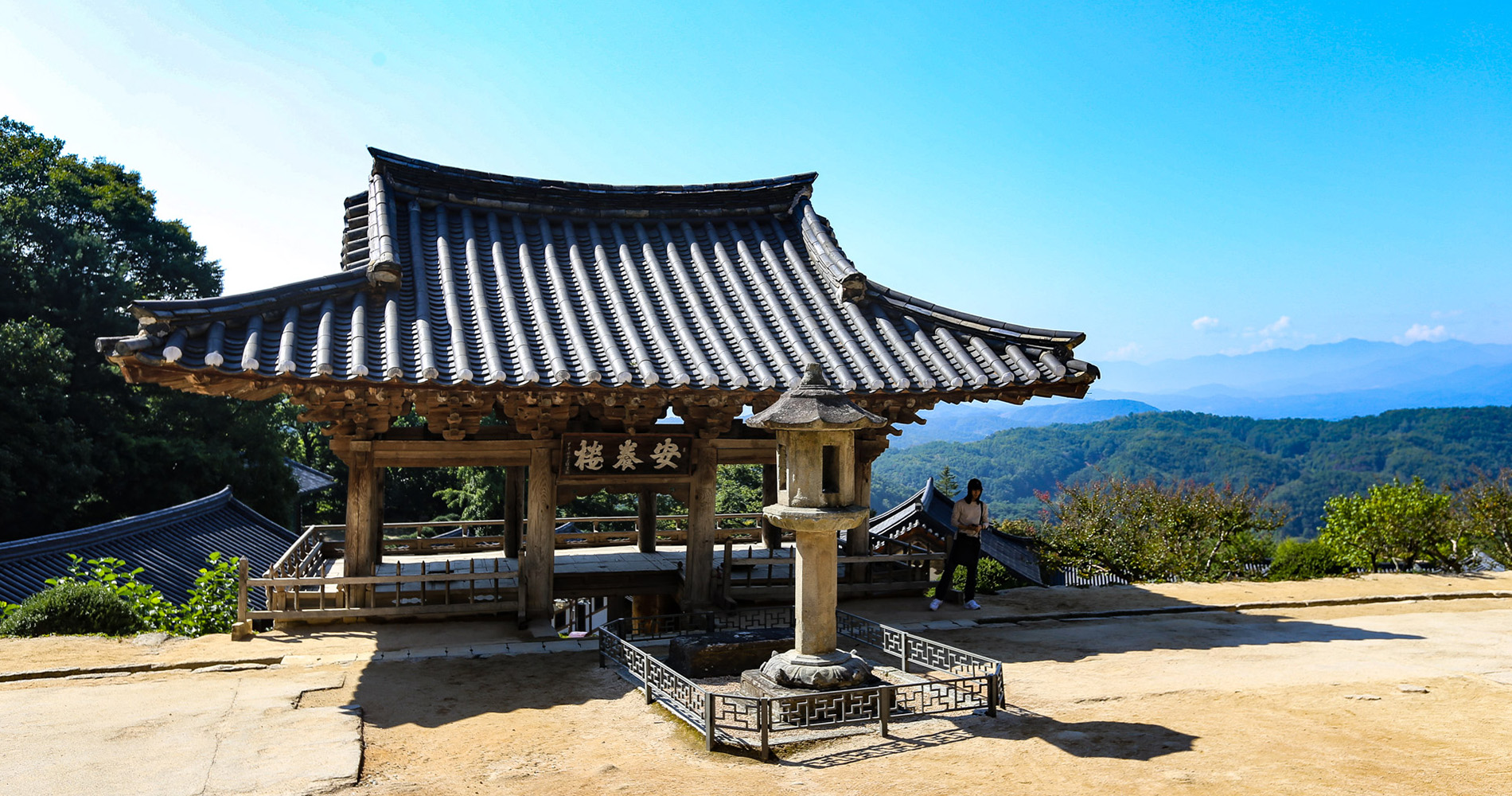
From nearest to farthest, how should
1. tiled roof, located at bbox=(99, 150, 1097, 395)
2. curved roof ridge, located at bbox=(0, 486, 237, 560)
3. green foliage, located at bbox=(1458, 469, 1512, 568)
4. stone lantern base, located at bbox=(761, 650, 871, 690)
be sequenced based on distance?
stone lantern base, located at bbox=(761, 650, 871, 690)
tiled roof, located at bbox=(99, 150, 1097, 395)
curved roof ridge, located at bbox=(0, 486, 237, 560)
green foliage, located at bbox=(1458, 469, 1512, 568)

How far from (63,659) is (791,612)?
26.4 feet

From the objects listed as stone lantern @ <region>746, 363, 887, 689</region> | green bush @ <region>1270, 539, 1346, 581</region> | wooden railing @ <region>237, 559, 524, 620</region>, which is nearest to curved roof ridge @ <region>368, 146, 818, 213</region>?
wooden railing @ <region>237, 559, 524, 620</region>

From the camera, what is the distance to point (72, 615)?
1109 centimetres

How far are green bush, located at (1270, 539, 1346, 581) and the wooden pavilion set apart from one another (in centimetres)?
1055

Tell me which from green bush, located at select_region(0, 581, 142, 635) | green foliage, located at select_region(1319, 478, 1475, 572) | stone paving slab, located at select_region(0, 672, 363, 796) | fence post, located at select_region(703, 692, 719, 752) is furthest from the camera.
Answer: green foliage, located at select_region(1319, 478, 1475, 572)

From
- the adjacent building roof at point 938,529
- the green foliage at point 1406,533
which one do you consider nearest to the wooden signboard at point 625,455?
the green foliage at point 1406,533

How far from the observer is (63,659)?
365 inches

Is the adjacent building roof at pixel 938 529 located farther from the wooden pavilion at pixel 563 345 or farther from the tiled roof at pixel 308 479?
the tiled roof at pixel 308 479

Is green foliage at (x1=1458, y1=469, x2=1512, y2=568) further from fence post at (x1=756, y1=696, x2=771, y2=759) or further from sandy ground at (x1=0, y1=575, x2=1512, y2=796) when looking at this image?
fence post at (x1=756, y1=696, x2=771, y2=759)

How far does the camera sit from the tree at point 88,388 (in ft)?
86.1

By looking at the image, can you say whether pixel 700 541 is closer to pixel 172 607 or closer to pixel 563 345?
pixel 563 345

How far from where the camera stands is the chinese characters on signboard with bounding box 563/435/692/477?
10.8 metres

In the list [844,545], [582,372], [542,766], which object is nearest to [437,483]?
[844,545]

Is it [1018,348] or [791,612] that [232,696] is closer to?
[791,612]
